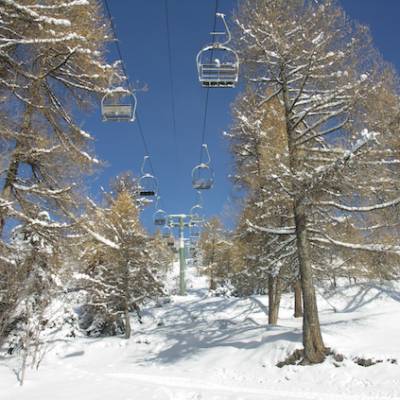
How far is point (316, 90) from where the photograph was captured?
10.4 meters

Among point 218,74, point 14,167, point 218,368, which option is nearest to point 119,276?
point 218,368

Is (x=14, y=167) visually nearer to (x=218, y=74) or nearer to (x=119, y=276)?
(x=218, y=74)

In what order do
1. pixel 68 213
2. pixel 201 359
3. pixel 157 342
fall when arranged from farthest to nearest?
pixel 157 342 < pixel 201 359 < pixel 68 213

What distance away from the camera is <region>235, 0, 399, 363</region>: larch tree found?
924 centimetres

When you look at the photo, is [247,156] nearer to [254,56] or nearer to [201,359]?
[254,56]

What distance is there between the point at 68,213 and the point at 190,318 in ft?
55.3

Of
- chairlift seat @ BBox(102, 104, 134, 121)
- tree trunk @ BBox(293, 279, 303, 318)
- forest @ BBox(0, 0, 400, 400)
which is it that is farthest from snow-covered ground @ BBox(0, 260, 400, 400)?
chairlift seat @ BBox(102, 104, 134, 121)

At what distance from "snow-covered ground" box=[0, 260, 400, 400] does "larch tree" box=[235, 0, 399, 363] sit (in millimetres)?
972

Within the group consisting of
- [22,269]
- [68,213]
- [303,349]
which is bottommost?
[303,349]

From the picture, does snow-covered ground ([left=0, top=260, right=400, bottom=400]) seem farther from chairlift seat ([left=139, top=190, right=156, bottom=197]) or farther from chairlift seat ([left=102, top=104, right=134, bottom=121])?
chairlift seat ([left=139, top=190, right=156, bottom=197])

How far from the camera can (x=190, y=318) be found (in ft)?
80.6

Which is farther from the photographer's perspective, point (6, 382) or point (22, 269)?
point (22, 269)

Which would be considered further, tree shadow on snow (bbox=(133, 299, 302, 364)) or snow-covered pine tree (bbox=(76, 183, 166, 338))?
snow-covered pine tree (bbox=(76, 183, 166, 338))

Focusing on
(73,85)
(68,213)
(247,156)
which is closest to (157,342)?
(247,156)
